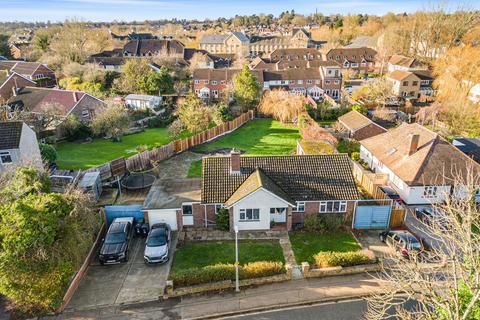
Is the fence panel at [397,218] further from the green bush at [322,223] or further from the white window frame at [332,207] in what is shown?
the green bush at [322,223]

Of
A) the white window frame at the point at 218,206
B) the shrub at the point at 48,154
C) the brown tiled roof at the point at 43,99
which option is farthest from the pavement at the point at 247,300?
the brown tiled roof at the point at 43,99

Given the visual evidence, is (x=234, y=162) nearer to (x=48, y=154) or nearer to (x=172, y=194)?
(x=172, y=194)

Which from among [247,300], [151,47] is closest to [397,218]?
[247,300]

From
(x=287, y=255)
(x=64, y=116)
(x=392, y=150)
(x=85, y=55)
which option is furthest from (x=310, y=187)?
(x=85, y=55)

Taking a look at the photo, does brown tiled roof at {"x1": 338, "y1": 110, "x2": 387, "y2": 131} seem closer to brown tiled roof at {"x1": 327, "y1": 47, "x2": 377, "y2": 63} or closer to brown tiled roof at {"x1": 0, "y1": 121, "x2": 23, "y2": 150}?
brown tiled roof at {"x1": 0, "y1": 121, "x2": 23, "y2": 150}

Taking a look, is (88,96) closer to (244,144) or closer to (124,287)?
(244,144)
